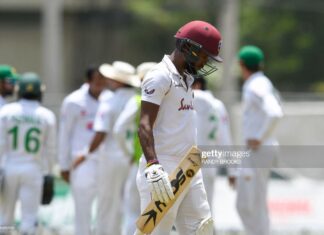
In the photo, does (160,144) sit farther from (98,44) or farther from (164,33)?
(164,33)

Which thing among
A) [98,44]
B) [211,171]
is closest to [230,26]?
[98,44]

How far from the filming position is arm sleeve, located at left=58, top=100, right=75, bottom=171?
12.2 metres

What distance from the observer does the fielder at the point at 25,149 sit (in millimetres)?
10961

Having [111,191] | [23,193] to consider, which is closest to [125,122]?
[111,191]

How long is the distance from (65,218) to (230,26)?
627 inches

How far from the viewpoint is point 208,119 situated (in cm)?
1123

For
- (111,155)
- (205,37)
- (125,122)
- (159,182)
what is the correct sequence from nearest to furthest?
(159,182) < (205,37) < (125,122) < (111,155)

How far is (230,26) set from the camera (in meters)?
28.8

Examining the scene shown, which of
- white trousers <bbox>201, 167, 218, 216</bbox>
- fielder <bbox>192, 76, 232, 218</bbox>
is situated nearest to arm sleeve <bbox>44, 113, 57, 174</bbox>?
fielder <bbox>192, 76, 232, 218</bbox>

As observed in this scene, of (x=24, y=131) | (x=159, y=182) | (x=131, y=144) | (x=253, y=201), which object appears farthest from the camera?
(x=131, y=144)

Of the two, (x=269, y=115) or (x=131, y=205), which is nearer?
(x=131, y=205)

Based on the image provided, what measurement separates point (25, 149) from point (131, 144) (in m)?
1.34

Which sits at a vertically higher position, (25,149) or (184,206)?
(184,206)

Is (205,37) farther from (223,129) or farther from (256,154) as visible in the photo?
(256,154)
